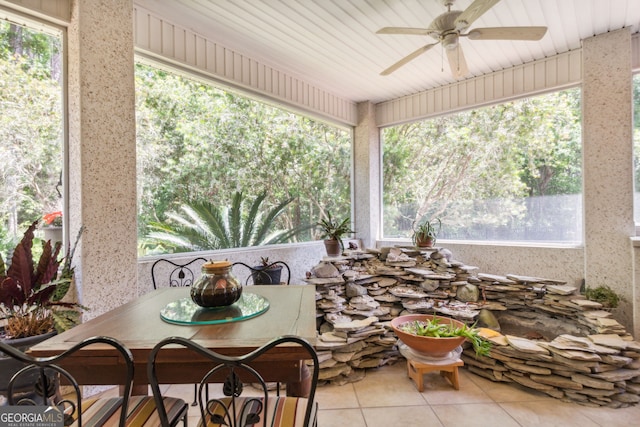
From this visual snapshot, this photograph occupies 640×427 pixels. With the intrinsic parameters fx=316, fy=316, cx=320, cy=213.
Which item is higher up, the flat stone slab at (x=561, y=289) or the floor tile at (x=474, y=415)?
the flat stone slab at (x=561, y=289)

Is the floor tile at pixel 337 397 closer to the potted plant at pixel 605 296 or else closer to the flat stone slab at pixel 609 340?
the flat stone slab at pixel 609 340

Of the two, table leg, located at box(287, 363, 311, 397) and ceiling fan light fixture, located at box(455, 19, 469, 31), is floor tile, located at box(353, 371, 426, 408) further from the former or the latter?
ceiling fan light fixture, located at box(455, 19, 469, 31)

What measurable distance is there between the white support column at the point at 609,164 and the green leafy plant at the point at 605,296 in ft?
0.22

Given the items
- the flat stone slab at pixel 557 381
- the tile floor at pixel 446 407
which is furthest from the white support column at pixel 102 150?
the flat stone slab at pixel 557 381

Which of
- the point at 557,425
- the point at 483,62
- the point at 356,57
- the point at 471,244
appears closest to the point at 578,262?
the point at 471,244

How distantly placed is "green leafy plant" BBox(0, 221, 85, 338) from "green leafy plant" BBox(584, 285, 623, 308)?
403cm

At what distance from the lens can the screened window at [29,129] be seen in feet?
6.95

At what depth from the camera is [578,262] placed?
333 cm

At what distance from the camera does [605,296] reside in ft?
9.50

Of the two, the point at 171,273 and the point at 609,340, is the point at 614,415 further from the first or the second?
the point at 171,273

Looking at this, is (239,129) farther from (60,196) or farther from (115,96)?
(60,196)

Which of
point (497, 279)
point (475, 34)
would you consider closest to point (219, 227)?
point (475, 34)

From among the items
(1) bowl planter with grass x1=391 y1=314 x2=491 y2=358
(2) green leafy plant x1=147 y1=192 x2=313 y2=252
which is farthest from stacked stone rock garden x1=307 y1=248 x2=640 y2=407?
(2) green leafy plant x1=147 y1=192 x2=313 y2=252

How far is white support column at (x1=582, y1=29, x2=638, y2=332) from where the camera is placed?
9.62 feet
